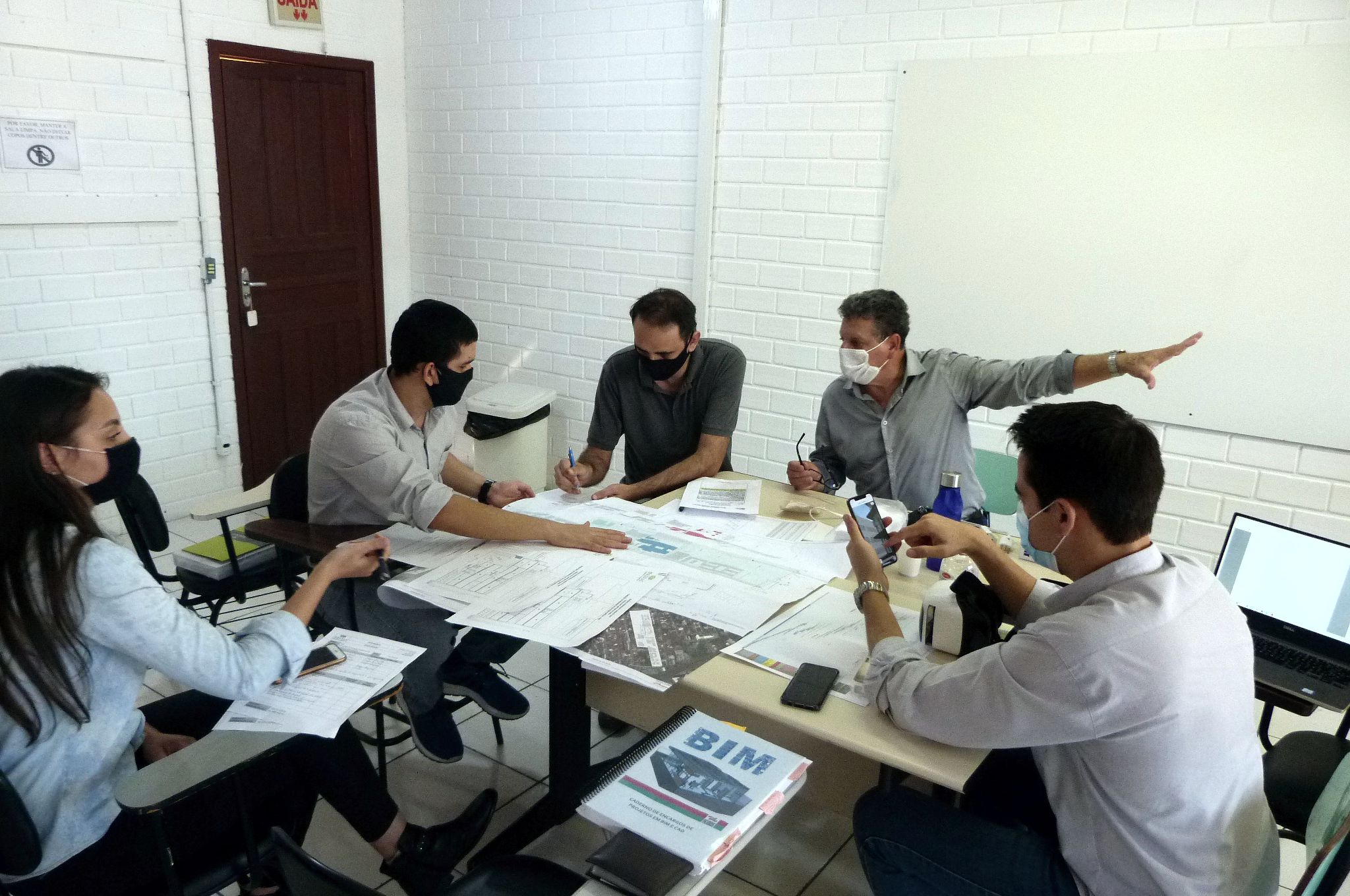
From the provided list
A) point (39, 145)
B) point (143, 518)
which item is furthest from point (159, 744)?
point (39, 145)

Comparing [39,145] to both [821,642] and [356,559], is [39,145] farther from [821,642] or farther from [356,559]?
[821,642]

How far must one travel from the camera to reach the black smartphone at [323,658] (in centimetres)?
171

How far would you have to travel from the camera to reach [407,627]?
2.23 metres

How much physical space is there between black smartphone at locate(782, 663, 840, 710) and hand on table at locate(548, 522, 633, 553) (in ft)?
2.15

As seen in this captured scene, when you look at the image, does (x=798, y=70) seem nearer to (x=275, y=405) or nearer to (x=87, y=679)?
(x=275, y=405)

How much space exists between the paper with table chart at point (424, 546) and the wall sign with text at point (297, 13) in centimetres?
330

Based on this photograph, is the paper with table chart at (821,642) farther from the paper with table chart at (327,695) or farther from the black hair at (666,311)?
the black hair at (666,311)

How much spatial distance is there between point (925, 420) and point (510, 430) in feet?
8.15

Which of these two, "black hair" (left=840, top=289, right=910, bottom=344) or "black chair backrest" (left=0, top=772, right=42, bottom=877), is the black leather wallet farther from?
"black hair" (left=840, top=289, right=910, bottom=344)


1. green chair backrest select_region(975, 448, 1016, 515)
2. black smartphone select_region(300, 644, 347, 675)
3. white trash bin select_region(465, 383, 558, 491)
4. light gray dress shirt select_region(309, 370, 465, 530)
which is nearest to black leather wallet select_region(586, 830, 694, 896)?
black smartphone select_region(300, 644, 347, 675)

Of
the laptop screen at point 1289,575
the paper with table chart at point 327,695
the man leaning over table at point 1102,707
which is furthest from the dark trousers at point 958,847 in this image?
the paper with table chart at point 327,695

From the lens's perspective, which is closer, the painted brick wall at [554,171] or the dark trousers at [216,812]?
the dark trousers at [216,812]

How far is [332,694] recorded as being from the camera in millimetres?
1621

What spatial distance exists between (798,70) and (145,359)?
317 centimetres
